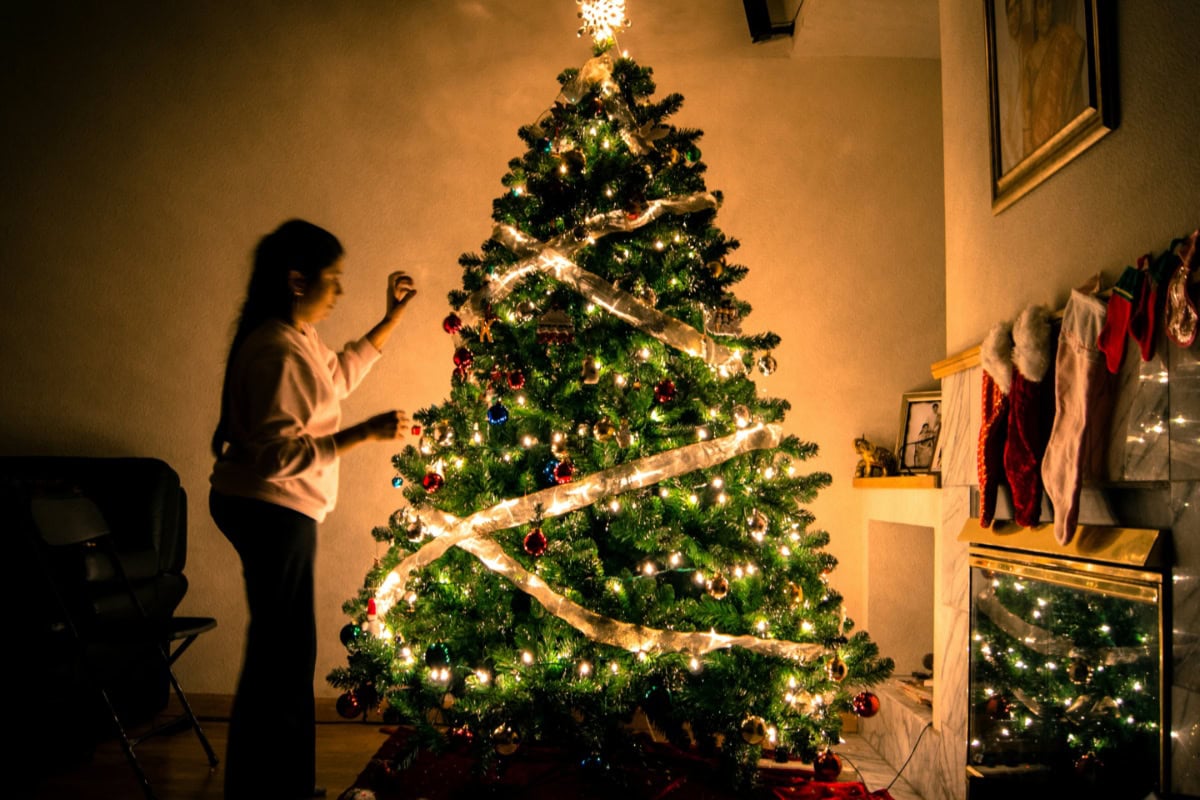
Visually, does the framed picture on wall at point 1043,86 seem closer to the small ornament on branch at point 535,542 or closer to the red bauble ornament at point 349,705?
the small ornament on branch at point 535,542

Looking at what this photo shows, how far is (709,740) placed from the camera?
1758 mm

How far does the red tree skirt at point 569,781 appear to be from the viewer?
1.87 m

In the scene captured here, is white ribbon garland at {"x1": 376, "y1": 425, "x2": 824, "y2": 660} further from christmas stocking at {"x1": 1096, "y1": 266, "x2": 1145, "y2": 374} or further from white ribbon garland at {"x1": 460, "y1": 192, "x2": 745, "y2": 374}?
christmas stocking at {"x1": 1096, "y1": 266, "x2": 1145, "y2": 374}

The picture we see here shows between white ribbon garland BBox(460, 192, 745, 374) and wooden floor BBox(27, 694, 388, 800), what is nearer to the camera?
white ribbon garland BBox(460, 192, 745, 374)

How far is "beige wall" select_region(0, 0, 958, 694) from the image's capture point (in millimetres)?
3020

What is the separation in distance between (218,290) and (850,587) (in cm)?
282

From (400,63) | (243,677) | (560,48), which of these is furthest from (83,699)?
(560,48)

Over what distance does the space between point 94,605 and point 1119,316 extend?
278 centimetres

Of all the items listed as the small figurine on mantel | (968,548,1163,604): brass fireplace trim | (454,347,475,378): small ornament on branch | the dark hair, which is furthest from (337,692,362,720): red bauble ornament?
the small figurine on mantel

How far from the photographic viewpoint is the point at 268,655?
1.66 metres

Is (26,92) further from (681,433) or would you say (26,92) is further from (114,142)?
(681,433)

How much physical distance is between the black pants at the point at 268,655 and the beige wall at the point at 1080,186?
5.95 ft

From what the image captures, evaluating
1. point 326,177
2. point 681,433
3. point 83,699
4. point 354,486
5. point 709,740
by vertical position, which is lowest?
point 83,699

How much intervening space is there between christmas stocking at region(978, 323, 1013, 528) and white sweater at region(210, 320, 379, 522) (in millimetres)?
1544
